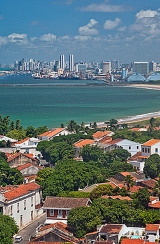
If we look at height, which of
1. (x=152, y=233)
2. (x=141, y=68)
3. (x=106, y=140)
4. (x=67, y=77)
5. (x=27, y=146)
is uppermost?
(x=152, y=233)

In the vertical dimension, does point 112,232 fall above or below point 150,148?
below

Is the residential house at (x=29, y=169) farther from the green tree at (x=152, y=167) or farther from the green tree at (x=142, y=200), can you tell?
the green tree at (x=142, y=200)

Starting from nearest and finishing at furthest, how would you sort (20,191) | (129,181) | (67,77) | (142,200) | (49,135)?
(142,200) < (20,191) < (129,181) < (49,135) < (67,77)

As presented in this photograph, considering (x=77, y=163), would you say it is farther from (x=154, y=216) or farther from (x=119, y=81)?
(x=119, y=81)

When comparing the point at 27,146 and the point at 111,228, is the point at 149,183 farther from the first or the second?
the point at 27,146

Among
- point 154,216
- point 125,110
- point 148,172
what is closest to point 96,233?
point 154,216

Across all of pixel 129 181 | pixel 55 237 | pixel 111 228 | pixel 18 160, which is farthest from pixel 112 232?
pixel 18 160

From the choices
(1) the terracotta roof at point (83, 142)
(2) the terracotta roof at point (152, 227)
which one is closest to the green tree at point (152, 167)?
(1) the terracotta roof at point (83, 142)

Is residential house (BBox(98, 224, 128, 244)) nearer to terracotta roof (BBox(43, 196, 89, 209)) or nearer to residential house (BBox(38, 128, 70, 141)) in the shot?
terracotta roof (BBox(43, 196, 89, 209))
